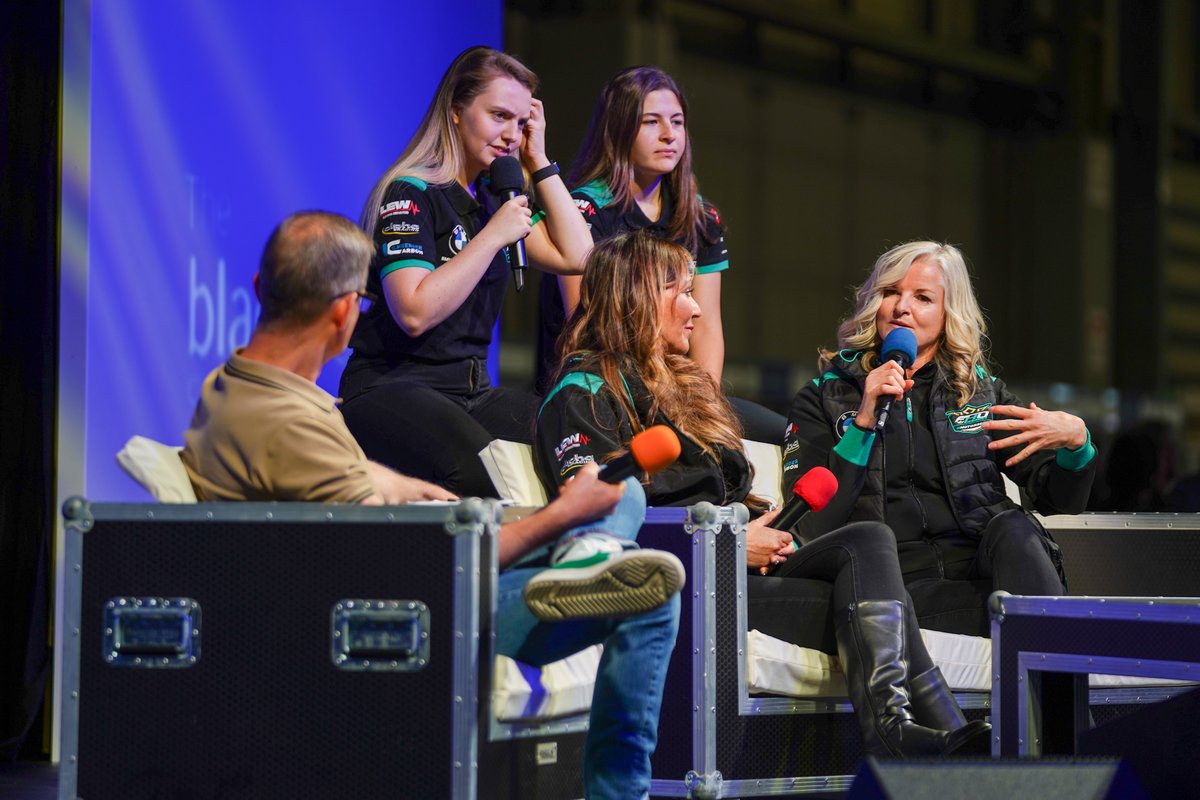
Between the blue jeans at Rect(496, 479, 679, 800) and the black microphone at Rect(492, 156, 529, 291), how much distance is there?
3.94ft

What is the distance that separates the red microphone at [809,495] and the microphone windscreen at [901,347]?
33cm

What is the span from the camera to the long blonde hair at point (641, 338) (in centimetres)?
283

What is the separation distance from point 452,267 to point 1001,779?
5.61ft

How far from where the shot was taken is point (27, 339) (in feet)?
11.4

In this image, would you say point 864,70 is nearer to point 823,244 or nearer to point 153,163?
point 823,244

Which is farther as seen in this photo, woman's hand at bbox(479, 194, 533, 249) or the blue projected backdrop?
the blue projected backdrop

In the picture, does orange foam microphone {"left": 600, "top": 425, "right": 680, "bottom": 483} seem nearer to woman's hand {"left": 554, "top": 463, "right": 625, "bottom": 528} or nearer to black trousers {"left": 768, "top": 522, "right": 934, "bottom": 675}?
woman's hand {"left": 554, "top": 463, "right": 625, "bottom": 528}

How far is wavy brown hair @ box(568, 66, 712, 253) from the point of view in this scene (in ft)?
11.7

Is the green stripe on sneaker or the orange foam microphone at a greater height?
the orange foam microphone

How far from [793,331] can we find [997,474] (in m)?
6.63

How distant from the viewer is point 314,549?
2.00 metres

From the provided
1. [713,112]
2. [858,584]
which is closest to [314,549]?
[858,584]

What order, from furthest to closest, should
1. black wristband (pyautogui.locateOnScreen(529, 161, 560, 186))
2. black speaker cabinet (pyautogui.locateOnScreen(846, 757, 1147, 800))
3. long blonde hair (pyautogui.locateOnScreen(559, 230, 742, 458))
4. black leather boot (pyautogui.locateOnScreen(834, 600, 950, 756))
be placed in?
black wristband (pyautogui.locateOnScreen(529, 161, 560, 186)) < long blonde hair (pyautogui.locateOnScreen(559, 230, 742, 458)) < black leather boot (pyautogui.locateOnScreen(834, 600, 950, 756)) < black speaker cabinet (pyautogui.locateOnScreen(846, 757, 1147, 800))

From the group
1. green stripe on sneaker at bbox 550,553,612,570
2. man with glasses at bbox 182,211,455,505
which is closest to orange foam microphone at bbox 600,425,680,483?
green stripe on sneaker at bbox 550,553,612,570
